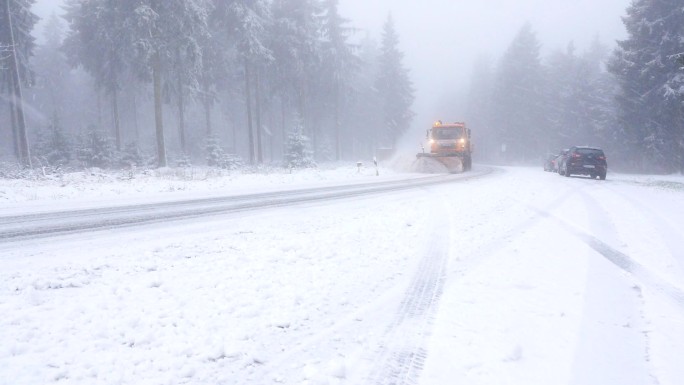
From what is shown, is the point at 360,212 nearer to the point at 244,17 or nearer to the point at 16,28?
the point at 244,17

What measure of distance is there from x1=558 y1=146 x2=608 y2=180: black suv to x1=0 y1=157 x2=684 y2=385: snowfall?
569 inches

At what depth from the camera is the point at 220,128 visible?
6844cm

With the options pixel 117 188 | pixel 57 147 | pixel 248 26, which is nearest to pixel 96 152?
pixel 57 147

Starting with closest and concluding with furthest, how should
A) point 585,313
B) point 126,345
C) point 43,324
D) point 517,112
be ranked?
point 126,345 → point 43,324 → point 585,313 → point 517,112

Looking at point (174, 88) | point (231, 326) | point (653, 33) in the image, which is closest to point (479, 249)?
point (231, 326)

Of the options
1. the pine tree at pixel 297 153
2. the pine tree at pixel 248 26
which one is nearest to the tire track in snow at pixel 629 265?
the pine tree at pixel 297 153

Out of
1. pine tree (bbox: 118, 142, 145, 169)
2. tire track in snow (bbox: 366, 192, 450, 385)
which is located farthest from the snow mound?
pine tree (bbox: 118, 142, 145, 169)

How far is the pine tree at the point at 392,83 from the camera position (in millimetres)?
48188

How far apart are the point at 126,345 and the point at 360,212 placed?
22.3 ft

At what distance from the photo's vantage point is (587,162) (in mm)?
20953

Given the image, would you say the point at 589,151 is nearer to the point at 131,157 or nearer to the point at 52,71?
the point at 131,157

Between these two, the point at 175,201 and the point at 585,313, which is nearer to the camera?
the point at 585,313

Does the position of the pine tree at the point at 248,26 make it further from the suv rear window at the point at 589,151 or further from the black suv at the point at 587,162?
the suv rear window at the point at 589,151

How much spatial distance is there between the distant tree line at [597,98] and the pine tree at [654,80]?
0.05 metres
